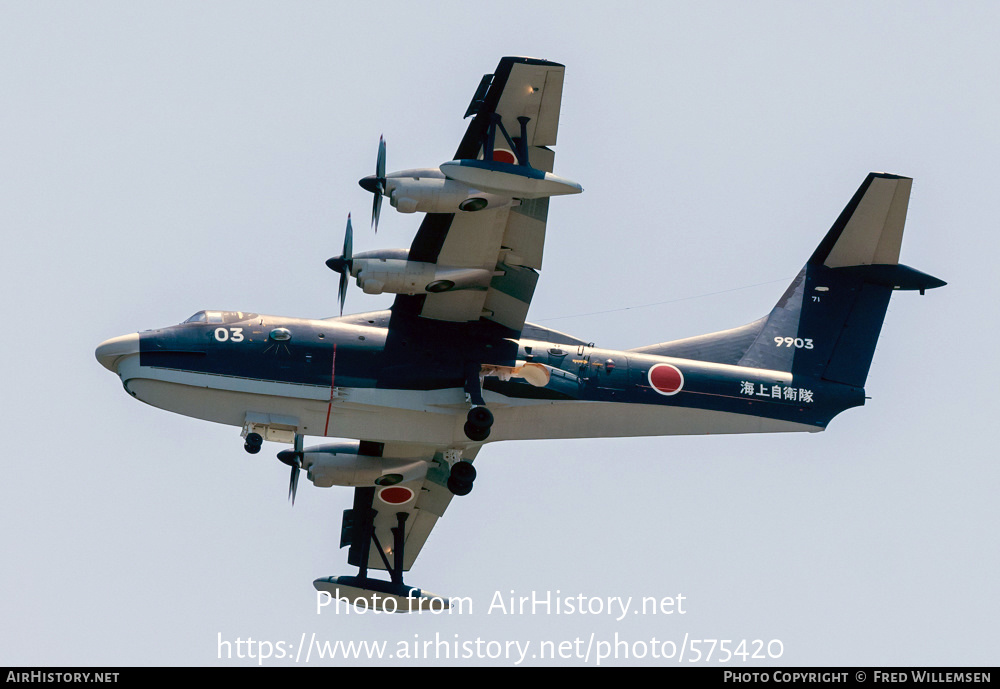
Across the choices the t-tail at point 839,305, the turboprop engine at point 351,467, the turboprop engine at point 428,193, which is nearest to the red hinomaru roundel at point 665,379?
the t-tail at point 839,305

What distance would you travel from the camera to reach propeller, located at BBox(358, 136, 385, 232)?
22672 millimetres

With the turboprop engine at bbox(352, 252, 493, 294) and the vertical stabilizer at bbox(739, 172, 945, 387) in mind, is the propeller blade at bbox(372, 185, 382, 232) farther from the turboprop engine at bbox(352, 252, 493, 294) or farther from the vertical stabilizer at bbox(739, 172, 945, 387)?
the vertical stabilizer at bbox(739, 172, 945, 387)

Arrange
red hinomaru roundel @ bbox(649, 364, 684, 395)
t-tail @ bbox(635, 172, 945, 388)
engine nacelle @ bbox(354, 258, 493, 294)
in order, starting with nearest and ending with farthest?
engine nacelle @ bbox(354, 258, 493, 294) < red hinomaru roundel @ bbox(649, 364, 684, 395) < t-tail @ bbox(635, 172, 945, 388)

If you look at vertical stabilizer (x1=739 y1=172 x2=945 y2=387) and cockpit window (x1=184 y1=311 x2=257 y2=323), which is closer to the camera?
cockpit window (x1=184 y1=311 x2=257 y2=323)

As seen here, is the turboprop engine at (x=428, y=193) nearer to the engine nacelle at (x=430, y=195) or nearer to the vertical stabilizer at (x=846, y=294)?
the engine nacelle at (x=430, y=195)

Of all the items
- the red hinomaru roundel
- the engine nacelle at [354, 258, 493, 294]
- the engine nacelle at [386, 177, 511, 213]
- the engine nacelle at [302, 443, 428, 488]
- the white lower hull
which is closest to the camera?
the engine nacelle at [386, 177, 511, 213]

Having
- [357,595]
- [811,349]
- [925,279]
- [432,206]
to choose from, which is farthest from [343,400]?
[925,279]

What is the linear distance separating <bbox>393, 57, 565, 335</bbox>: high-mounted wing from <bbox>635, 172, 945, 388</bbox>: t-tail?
292cm

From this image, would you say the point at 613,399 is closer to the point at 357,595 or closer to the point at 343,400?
the point at 343,400

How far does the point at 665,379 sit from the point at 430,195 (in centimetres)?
524

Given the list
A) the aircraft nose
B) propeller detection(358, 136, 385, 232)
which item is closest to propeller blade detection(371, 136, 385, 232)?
propeller detection(358, 136, 385, 232)

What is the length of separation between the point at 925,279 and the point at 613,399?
6150mm

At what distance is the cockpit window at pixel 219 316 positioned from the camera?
78.0 feet

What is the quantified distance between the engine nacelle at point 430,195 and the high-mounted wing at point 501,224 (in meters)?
0.55
